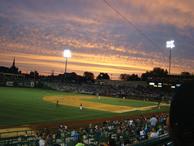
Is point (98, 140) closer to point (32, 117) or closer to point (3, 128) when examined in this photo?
point (3, 128)

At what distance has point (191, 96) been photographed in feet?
4.45

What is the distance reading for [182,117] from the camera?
Answer: 1.33m

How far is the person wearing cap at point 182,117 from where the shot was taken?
1.31 metres

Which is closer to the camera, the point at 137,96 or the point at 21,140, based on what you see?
the point at 21,140

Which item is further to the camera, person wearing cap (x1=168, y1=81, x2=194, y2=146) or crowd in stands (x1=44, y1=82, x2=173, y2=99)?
crowd in stands (x1=44, y1=82, x2=173, y2=99)

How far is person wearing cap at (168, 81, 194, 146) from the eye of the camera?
4.29 ft

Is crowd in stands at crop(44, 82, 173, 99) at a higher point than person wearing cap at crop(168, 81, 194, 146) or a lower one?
lower

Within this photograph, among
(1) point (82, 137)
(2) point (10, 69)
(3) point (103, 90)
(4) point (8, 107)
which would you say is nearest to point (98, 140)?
(1) point (82, 137)

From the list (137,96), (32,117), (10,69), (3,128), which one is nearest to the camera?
(3,128)

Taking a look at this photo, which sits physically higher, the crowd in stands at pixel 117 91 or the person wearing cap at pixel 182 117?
the person wearing cap at pixel 182 117

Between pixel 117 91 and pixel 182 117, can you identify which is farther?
pixel 117 91

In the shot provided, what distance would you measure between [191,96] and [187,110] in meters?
0.06

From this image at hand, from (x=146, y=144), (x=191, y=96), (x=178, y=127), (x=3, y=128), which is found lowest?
(x=3, y=128)

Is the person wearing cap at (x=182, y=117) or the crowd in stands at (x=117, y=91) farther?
the crowd in stands at (x=117, y=91)
